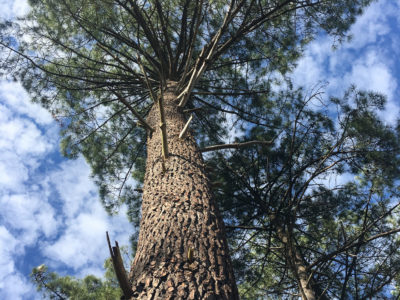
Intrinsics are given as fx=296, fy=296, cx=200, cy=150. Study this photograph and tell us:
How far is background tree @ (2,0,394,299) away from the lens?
1705mm

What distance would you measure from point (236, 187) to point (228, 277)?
301cm

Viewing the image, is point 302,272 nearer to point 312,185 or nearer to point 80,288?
point 312,185

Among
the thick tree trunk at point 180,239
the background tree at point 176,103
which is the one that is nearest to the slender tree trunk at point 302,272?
the background tree at point 176,103

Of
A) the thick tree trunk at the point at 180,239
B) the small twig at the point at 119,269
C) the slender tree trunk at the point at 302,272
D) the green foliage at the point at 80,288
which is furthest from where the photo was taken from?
the green foliage at the point at 80,288

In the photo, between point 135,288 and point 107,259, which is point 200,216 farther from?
point 107,259

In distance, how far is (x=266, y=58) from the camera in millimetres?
5531

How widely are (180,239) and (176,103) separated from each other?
2323mm

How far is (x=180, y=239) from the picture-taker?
1690 millimetres

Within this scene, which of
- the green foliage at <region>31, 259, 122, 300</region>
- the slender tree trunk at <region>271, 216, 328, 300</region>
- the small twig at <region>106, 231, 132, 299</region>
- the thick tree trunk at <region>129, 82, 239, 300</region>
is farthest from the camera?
the green foliage at <region>31, 259, 122, 300</region>

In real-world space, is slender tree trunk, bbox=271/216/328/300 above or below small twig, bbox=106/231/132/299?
above

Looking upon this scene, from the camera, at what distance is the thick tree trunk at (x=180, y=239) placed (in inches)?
55.4

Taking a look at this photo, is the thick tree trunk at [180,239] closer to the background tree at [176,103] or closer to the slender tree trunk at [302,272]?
the background tree at [176,103]

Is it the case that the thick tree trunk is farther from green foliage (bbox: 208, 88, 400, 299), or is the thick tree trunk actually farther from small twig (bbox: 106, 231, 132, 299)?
green foliage (bbox: 208, 88, 400, 299)

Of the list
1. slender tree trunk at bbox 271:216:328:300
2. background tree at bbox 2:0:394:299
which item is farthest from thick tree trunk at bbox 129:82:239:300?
slender tree trunk at bbox 271:216:328:300
